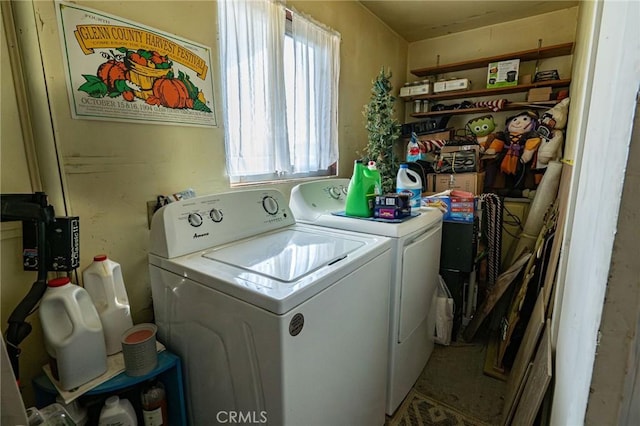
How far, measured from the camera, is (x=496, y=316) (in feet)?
7.19

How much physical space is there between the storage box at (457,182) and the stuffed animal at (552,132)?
520 mm

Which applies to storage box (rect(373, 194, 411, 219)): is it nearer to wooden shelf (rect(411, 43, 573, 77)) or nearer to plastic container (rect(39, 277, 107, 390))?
plastic container (rect(39, 277, 107, 390))

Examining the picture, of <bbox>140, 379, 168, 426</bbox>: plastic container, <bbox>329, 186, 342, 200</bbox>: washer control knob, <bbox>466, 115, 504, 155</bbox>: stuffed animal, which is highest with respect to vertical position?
<bbox>466, 115, 504, 155</bbox>: stuffed animal

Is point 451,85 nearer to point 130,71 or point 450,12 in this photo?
point 450,12

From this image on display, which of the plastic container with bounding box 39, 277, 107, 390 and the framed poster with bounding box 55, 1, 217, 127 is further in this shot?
the framed poster with bounding box 55, 1, 217, 127

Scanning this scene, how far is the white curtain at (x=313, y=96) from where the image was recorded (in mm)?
2092

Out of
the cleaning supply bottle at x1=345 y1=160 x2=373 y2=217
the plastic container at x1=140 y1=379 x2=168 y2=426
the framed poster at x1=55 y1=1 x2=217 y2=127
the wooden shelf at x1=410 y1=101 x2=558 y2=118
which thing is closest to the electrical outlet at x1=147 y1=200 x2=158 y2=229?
the framed poster at x1=55 y1=1 x2=217 y2=127

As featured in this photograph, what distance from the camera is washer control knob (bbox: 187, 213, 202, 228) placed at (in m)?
1.18

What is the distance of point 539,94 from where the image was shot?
112 inches

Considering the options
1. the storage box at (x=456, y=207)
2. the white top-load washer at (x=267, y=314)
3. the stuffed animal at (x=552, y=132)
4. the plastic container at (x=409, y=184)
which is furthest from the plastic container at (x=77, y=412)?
the stuffed animal at (x=552, y=132)

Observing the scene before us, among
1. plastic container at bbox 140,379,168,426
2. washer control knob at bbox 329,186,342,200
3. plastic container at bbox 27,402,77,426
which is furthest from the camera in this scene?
washer control knob at bbox 329,186,342,200

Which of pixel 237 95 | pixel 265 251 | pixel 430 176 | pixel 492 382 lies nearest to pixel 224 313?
pixel 265 251

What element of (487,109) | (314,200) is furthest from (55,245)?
(487,109)

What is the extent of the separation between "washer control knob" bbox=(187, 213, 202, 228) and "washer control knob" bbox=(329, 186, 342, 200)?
0.87m
